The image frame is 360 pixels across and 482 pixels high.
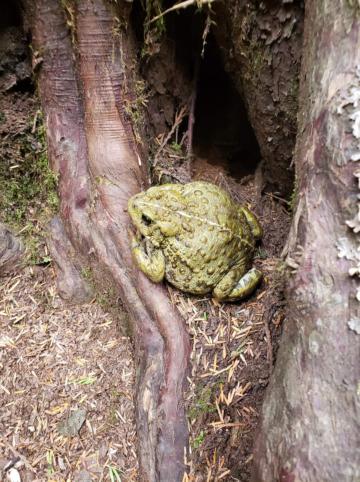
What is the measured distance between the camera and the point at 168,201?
3.28 metres

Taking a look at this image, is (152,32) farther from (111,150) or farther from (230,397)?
(230,397)

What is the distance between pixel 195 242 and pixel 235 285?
480 millimetres

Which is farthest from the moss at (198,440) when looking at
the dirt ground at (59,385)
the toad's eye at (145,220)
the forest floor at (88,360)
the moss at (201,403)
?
the toad's eye at (145,220)

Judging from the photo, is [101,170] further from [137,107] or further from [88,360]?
[88,360]

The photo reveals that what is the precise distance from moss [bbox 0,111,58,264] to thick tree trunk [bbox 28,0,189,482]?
151mm

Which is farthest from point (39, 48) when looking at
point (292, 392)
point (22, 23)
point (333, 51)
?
point (292, 392)

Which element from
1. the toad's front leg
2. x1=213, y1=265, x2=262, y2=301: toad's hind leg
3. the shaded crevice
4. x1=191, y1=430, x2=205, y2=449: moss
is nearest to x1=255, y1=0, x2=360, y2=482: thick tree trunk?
x1=191, y1=430, x2=205, y2=449: moss

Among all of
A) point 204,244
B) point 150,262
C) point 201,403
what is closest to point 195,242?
point 204,244

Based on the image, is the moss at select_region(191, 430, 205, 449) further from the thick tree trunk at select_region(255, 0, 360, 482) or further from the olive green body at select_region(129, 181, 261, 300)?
the olive green body at select_region(129, 181, 261, 300)

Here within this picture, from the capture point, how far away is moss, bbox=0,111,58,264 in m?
3.56

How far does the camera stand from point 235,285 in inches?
124

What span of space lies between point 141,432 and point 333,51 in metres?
2.65

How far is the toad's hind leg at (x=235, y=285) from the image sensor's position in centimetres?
313

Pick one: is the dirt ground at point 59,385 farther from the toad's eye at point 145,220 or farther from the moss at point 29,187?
the toad's eye at point 145,220
